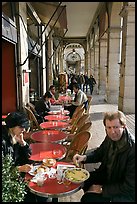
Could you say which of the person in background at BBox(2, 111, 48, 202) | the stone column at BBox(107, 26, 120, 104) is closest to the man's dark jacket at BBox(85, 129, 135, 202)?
the person in background at BBox(2, 111, 48, 202)

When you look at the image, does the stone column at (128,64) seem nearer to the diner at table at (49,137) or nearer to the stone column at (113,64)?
the stone column at (113,64)

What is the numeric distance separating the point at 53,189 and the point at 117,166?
24.9 inches

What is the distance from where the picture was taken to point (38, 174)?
6.93 feet

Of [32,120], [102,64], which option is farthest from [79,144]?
[102,64]

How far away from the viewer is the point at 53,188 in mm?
1972

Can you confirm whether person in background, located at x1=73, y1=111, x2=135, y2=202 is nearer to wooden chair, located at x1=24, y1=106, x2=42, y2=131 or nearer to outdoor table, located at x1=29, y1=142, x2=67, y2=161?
outdoor table, located at x1=29, y1=142, x2=67, y2=161

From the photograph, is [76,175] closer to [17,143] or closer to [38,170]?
[38,170]

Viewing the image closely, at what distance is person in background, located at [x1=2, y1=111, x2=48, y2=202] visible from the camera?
2.22 metres

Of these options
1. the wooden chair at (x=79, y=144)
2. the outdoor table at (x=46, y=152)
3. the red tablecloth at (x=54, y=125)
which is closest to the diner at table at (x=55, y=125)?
the red tablecloth at (x=54, y=125)

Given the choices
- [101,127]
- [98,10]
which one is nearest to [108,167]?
[101,127]

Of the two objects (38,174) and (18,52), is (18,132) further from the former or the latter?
(18,52)

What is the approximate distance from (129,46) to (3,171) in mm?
7477

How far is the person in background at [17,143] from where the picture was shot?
222 centimetres

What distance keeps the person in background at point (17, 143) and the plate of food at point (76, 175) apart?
407mm
